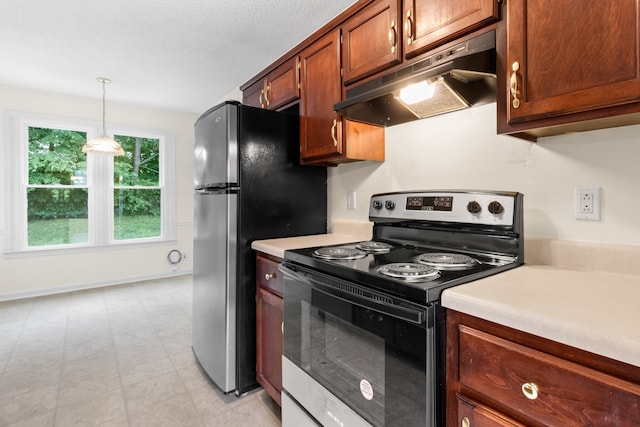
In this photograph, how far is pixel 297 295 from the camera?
1400 mm

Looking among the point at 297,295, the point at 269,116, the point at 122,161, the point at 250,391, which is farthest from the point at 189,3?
the point at 122,161

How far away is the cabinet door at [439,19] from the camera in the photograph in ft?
3.82

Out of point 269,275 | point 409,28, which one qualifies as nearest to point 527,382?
point 269,275

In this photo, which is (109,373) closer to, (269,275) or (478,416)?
(269,275)

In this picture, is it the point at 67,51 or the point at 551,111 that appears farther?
the point at 67,51

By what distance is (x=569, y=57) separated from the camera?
944 mm

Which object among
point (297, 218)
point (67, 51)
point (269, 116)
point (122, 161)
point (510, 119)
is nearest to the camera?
point (510, 119)

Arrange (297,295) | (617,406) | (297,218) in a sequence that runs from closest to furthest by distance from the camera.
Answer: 1. (617,406)
2. (297,295)
3. (297,218)

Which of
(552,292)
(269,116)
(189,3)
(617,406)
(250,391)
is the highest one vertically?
(189,3)

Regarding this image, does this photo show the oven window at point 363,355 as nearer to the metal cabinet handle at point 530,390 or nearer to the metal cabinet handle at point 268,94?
the metal cabinet handle at point 530,390

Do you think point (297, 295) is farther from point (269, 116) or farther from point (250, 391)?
point (269, 116)

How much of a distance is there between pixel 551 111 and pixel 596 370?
2.37ft

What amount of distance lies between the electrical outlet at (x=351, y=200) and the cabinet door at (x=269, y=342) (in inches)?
31.2

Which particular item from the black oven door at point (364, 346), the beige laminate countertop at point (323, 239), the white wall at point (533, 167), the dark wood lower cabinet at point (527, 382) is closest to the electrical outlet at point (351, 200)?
the beige laminate countertop at point (323, 239)
